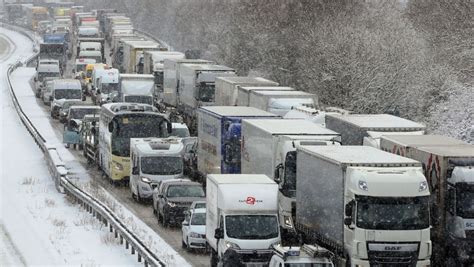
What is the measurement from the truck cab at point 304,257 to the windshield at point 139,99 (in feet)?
116

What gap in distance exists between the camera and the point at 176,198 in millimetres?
35750

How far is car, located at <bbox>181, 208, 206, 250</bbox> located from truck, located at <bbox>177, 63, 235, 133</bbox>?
2459cm

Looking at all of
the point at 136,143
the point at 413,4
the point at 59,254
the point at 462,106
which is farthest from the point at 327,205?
the point at 413,4

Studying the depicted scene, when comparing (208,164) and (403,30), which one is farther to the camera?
(403,30)

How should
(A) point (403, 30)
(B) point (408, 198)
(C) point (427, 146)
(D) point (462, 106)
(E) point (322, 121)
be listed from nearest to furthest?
(B) point (408, 198) → (C) point (427, 146) → (E) point (322, 121) → (D) point (462, 106) → (A) point (403, 30)

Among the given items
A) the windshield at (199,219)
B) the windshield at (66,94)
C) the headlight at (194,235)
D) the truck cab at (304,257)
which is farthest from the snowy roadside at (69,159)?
the truck cab at (304,257)

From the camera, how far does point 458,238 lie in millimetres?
27547

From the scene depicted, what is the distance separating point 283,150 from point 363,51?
31.3 meters

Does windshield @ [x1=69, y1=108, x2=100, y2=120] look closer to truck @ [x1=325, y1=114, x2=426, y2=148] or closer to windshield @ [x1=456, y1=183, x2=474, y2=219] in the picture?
truck @ [x1=325, y1=114, x2=426, y2=148]

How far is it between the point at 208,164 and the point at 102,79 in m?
31.8

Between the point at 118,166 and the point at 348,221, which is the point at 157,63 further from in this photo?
the point at 348,221

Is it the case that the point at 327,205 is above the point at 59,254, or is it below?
above

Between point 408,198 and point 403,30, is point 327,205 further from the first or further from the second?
point 403,30

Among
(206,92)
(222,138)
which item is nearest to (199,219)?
(222,138)
